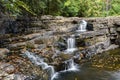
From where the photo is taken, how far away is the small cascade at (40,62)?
10359 millimetres

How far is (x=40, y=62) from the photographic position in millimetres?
10773

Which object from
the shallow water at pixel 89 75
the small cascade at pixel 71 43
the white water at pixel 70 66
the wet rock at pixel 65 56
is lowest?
the shallow water at pixel 89 75

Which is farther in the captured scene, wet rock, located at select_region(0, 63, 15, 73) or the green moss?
the green moss

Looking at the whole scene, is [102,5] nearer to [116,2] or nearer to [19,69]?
[116,2]

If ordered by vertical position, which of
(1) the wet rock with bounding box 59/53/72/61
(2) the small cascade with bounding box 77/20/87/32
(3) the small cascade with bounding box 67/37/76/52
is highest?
(2) the small cascade with bounding box 77/20/87/32

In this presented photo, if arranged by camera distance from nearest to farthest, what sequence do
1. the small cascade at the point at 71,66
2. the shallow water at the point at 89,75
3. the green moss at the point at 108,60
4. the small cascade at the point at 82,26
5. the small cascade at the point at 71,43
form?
the shallow water at the point at 89,75 → the small cascade at the point at 71,66 → the green moss at the point at 108,60 → the small cascade at the point at 71,43 → the small cascade at the point at 82,26

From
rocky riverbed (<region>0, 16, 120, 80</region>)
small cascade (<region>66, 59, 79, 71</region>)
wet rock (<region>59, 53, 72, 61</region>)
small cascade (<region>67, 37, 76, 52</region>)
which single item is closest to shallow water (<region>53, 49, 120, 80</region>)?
small cascade (<region>66, 59, 79, 71</region>)

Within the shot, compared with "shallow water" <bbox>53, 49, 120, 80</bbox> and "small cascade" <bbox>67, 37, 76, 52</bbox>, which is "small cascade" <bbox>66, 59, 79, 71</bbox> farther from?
"small cascade" <bbox>67, 37, 76, 52</bbox>

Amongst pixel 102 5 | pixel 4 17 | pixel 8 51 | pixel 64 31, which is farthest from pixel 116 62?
pixel 102 5

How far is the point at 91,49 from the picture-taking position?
1479 cm

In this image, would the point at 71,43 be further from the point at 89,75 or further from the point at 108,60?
the point at 89,75

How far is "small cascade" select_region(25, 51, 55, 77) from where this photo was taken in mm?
10359

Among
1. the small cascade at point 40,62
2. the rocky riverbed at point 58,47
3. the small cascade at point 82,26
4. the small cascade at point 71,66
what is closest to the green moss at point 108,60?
the rocky riverbed at point 58,47

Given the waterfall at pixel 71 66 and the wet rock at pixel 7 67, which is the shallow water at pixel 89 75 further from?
the wet rock at pixel 7 67
